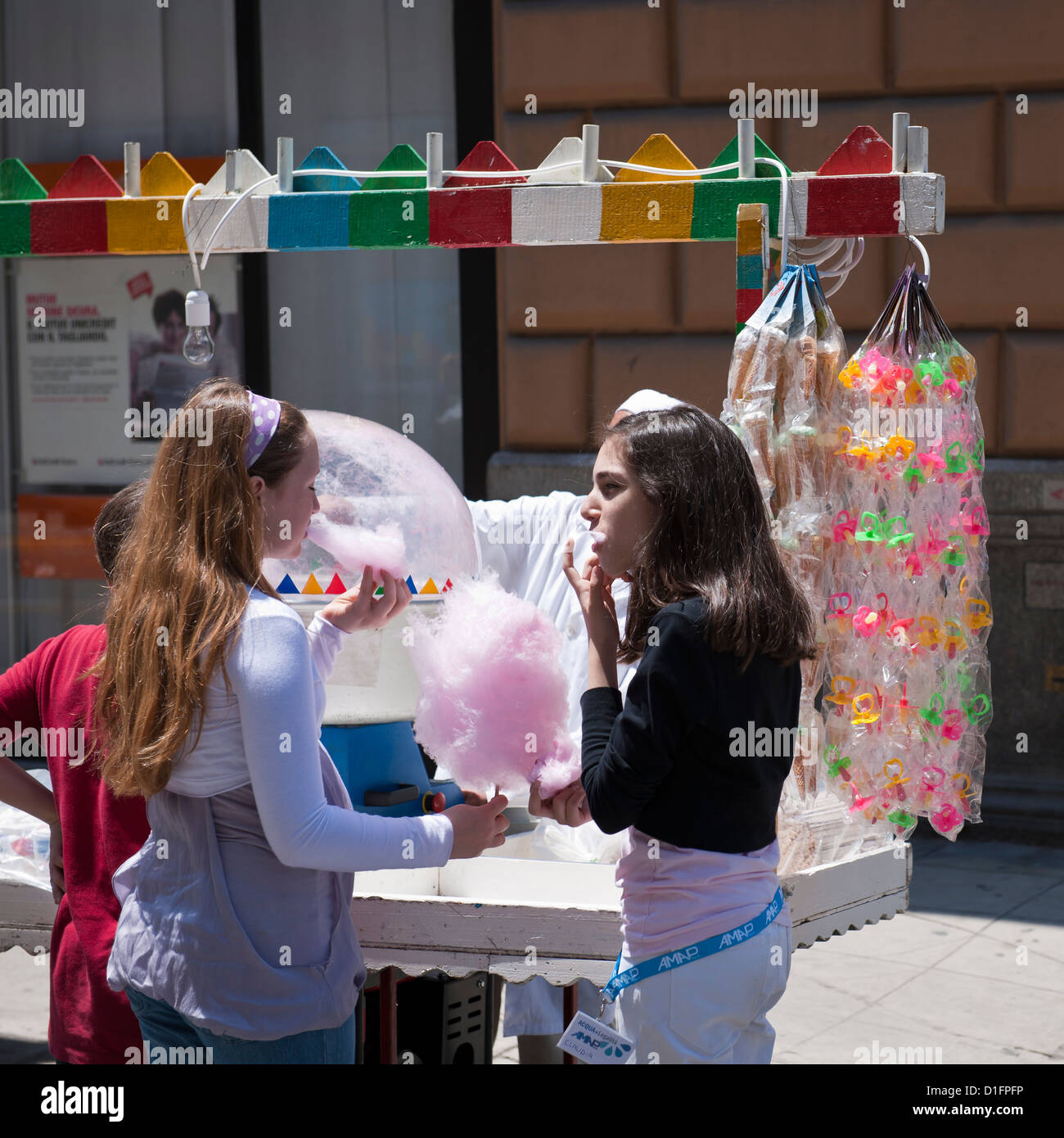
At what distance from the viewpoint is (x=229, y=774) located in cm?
173

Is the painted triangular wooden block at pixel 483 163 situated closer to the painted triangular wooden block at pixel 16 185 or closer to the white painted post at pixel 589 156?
the white painted post at pixel 589 156

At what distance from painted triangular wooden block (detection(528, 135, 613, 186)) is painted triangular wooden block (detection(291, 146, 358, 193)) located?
1.23 feet

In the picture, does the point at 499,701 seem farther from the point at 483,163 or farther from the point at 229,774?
the point at 483,163

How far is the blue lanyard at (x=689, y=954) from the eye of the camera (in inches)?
71.0

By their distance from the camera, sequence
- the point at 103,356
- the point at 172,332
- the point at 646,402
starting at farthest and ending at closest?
1. the point at 103,356
2. the point at 172,332
3. the point at 646,402

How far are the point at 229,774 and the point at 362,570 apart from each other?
54 cm

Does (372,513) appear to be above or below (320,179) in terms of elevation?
below

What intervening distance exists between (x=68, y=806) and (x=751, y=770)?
42.5 inches

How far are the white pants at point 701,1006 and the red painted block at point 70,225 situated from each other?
5.84 feet

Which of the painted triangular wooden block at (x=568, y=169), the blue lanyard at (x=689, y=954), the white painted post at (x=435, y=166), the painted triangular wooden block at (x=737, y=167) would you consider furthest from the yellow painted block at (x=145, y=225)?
the blue lanyard at (x=689, y=954)

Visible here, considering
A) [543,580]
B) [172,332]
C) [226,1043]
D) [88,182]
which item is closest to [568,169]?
[88,182]

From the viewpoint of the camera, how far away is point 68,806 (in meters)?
2.14

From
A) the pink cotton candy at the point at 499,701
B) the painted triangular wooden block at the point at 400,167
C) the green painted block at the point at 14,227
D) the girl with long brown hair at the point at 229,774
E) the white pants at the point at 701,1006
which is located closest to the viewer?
the girl with long brown hair at the point at 229,774

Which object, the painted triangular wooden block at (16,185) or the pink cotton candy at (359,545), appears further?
the painted triangular wooden block at (16,185)
